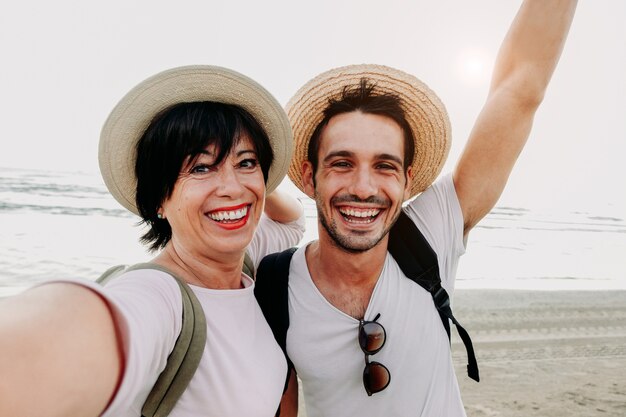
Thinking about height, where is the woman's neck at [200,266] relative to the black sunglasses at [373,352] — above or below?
above

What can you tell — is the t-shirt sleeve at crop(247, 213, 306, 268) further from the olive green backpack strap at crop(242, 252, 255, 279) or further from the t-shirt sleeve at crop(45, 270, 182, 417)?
the t-shirt sleeve at crop(45, 270, 182, 417)

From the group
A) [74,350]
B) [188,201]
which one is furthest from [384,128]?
[74,350]

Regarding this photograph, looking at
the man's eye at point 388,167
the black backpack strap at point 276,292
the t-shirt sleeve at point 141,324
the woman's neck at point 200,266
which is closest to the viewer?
the t-shirt sleeve at point 141,324

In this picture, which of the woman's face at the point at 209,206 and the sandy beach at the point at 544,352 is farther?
the sandy beach at the point at 544,352

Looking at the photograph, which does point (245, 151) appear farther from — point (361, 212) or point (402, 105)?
point (402, 105)

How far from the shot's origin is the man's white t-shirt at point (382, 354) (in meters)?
1.96

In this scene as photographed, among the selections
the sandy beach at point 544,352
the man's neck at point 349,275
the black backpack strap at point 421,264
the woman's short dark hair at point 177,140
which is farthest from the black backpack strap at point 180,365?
the sandy beach at point 544,352

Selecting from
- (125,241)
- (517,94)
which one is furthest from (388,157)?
(125,241)

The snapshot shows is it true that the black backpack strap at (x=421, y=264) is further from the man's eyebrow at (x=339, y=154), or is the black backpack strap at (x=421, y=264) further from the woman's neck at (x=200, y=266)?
the woman's neck at (x=200, y=266)

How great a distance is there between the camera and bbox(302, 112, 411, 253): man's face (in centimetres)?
222

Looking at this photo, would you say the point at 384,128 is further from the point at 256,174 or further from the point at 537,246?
the point at 537,246

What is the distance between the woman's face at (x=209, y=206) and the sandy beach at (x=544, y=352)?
11.8 ft

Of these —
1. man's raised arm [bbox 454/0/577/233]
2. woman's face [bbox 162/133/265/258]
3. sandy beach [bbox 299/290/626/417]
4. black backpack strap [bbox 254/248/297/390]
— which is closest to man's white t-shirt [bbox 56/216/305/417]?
black backpack strap [bbox 254/248/297/390]

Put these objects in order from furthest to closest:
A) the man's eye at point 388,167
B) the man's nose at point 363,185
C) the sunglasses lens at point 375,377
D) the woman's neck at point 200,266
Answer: the man's eye at point 388,167, the man's nose at point 363,185, the sunglasses lens at point 375,377, the woman's neck at point 200,266
